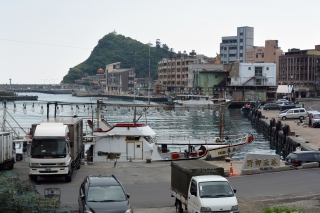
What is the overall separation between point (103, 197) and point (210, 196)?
3.17 m

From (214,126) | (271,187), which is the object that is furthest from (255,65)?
(271,187)

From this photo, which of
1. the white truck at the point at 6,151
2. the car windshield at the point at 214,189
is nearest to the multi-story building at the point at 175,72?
the white truck at the point at 6,151

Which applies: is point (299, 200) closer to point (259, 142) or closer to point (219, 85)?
point (259, 142)

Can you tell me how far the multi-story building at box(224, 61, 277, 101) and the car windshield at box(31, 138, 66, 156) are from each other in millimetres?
107739

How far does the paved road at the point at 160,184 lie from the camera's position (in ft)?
64.2

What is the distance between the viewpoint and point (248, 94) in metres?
129

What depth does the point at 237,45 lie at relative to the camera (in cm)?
17175

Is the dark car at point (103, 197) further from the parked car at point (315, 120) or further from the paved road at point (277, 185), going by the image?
the parked car at point (315, 120)

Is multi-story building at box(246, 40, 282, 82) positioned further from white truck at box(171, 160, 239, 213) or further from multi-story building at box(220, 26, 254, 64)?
white truck at box(171, 160, 239, 213)

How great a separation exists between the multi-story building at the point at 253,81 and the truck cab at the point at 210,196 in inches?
4448

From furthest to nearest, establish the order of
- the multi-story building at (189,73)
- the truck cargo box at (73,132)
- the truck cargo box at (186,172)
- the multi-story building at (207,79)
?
the multi-story building at (189,73) < the multi-story building at (207,79) < the truck cargo box at (73,132) < the truck cargo box at (186,172)

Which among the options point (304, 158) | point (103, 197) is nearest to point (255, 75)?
point (304, 158)

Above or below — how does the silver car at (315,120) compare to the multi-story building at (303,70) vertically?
below

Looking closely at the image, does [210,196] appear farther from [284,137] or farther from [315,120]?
[315,120]
